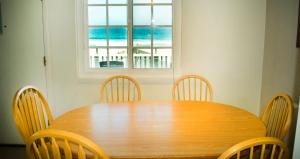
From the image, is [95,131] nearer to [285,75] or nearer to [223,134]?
[223,134]

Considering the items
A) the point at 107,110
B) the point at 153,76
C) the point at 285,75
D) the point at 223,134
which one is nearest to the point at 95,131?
the point at 107,110

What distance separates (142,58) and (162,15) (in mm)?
545

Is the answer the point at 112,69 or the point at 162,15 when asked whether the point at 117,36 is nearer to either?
the point at 112,69

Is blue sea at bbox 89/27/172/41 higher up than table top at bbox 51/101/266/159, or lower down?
higher up

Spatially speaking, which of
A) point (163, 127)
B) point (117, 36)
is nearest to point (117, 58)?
point (117, 36)

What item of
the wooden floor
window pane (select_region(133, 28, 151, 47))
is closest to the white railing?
window pane (select_region(133, 28, 151, 47))

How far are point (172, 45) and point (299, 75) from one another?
4.22ft

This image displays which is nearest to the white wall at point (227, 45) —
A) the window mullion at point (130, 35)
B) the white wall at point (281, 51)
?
the white wall at point (281, 51)

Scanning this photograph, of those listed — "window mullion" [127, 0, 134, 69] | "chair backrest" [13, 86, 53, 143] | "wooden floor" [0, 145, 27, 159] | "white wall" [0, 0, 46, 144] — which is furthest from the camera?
"window mullion" [127, 0, 134, 69]

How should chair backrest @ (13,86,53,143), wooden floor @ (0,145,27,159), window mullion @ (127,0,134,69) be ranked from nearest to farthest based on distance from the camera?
chair backrest @ (13,86,53,143)
wooden floor @ (0,145,27,159)
window mullion @ (127,0,134,69)

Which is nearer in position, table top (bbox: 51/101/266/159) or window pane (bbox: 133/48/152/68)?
table top (bbox: 51/101/266/159)

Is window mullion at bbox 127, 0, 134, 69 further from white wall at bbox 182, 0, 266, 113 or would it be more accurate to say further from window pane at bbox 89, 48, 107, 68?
white wall at bbox 182, 0, 266, 113

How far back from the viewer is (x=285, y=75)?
249 cm

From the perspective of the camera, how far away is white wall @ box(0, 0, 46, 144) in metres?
2.84
